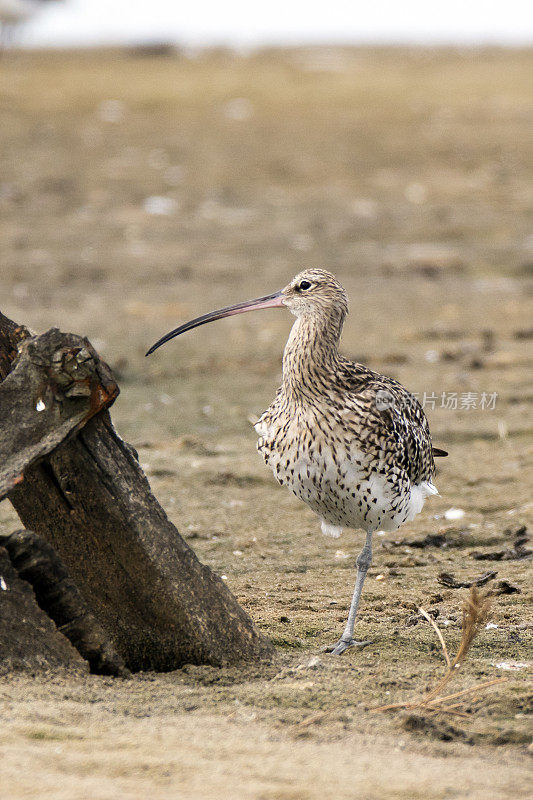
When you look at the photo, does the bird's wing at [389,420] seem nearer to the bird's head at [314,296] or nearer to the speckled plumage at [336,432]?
the speckled plumage at [336,432]

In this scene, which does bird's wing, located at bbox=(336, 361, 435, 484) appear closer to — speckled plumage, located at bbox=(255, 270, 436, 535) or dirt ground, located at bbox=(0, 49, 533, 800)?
speckled plumage, located at bbox=(255, 270, 436, 535)

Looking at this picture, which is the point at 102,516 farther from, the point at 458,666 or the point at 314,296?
the point at 314,296

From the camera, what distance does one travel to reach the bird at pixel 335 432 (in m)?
4.56

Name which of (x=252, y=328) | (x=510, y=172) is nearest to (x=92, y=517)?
(x=252, y=328)

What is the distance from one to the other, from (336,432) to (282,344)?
18.9 ft

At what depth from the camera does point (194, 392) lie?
890cm

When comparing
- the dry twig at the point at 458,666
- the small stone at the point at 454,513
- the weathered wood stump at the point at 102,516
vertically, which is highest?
the weathered wood stump at the point at 102,516

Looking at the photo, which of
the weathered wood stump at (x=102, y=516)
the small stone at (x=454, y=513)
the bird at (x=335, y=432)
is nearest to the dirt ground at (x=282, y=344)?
the small stone at (x=454, y=513)

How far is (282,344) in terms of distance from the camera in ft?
33.7

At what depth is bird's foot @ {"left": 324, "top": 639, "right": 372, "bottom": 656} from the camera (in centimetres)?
434

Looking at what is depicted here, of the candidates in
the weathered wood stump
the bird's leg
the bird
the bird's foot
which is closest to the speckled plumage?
the bird

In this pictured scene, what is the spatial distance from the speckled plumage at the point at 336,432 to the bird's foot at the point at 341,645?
559 millimetres

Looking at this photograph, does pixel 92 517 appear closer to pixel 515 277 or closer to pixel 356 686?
pixel 356 686

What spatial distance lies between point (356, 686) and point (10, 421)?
1.51 metres
